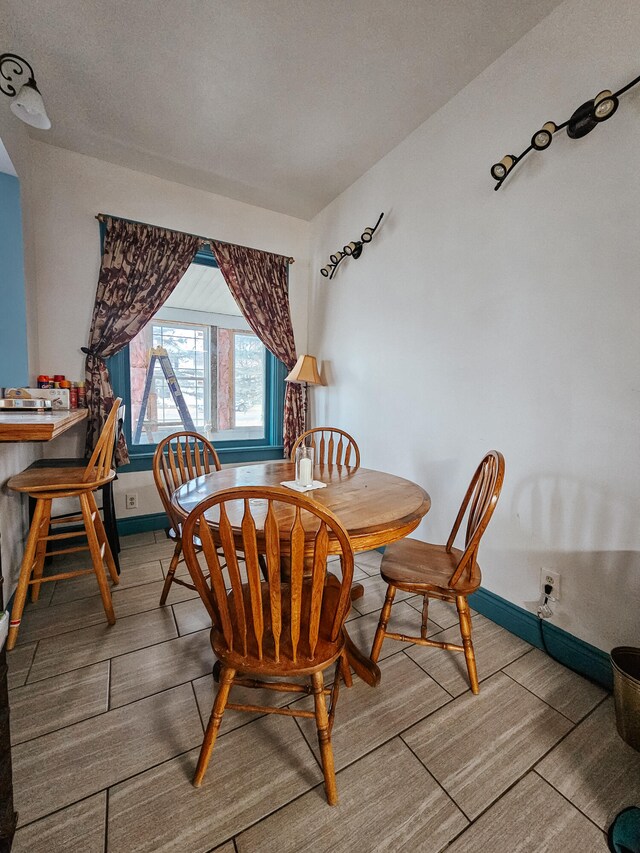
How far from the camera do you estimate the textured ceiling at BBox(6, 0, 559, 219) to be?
1.57 m

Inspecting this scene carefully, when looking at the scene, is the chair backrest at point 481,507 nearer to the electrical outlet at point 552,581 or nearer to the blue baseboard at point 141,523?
the electrical outlet at point 552,581

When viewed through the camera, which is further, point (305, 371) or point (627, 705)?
point (305, 371)

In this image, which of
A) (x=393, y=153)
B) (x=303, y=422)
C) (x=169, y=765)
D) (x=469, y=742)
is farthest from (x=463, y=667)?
(x=393, y=153)

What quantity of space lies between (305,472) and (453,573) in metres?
0.74

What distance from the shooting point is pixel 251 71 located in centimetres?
185

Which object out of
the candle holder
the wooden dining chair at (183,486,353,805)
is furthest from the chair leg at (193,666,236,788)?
the candle holder

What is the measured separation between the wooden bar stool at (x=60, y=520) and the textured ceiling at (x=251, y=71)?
1.79 metres

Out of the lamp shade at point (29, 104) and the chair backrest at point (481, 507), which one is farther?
the lamp shade at point (29, 104)

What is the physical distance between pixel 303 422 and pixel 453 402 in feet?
5.47

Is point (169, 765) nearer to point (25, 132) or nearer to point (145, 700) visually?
point (145, 700)

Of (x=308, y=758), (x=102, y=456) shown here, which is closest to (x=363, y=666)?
(x=308, y=758)

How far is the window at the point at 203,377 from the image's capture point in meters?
3.03

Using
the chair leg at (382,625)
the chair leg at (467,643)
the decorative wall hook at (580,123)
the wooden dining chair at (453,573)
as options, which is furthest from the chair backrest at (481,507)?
the decorative wall hook at (580,123)

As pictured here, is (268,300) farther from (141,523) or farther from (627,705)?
(627,705)
